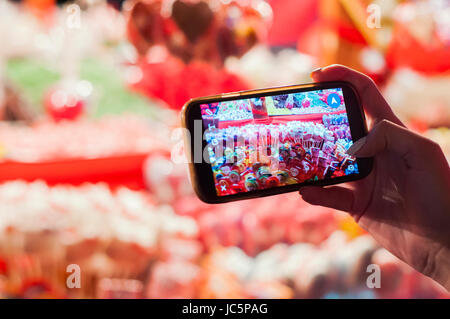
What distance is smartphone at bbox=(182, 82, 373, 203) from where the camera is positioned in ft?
2.06

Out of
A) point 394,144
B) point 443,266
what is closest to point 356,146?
point 394,144

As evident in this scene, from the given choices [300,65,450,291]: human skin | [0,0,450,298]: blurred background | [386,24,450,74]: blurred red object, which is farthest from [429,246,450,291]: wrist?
[386,24,450,74]: blurred red object

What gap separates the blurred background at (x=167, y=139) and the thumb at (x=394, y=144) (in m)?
0.61

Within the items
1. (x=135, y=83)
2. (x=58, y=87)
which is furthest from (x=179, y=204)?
(x=58, y=87)

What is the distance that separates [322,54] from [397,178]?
2.66 feet

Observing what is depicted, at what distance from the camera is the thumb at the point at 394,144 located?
2.07ft

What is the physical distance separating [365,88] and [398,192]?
163 mm

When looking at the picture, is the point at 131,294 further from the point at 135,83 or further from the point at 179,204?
the point at 135,83

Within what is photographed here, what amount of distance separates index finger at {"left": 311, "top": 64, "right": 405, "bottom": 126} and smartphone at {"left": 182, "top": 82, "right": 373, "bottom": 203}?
16 mm

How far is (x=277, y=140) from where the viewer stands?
0.66m

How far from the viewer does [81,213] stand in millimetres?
1177

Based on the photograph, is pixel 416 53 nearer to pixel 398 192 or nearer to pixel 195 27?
pixel 195 27

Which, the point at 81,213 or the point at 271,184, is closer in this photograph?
the point at 271,184
